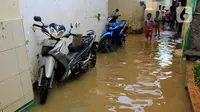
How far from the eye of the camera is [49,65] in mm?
2934

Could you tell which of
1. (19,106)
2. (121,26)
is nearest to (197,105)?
(19,106)

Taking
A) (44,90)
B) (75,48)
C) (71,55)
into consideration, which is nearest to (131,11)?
(75,48)

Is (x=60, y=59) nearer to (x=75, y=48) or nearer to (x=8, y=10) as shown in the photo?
(x=75, y=48)

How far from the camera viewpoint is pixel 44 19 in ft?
11.3

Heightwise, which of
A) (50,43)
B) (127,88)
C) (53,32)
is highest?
(53,32)

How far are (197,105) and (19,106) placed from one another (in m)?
2.33

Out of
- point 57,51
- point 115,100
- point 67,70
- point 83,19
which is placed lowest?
point 115,100

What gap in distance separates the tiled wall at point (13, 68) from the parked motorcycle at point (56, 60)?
0.90ft

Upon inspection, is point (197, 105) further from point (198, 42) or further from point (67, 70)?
point (198, 42)

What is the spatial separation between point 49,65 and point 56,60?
7.2 inches

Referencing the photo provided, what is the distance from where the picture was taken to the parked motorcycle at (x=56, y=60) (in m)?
2.90

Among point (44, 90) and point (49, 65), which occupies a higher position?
point (49, 65)

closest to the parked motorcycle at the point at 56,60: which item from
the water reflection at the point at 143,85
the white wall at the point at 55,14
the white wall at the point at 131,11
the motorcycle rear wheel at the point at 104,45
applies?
the white wall at the point at 55,14

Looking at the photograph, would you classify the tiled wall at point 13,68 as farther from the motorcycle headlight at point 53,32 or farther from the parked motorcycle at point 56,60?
the motorcycle headlight at point 53,32
